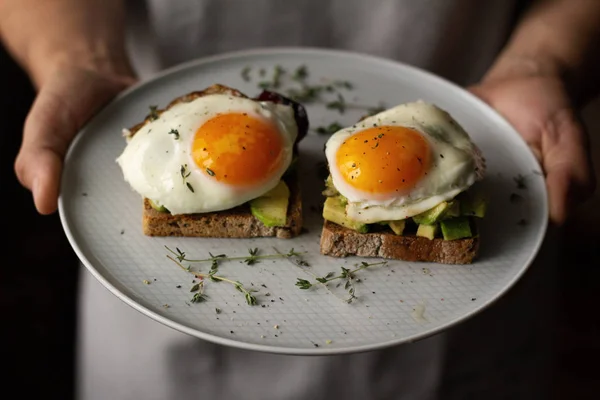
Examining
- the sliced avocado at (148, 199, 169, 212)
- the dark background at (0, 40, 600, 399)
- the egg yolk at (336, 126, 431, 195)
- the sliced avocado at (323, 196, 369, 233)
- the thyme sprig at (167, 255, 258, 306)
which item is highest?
the egg yolk at (336, 126, 431, 195)

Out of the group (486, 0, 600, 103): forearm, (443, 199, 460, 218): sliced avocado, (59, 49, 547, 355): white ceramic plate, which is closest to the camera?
(59, 49, 547, 355): white ceramic plate

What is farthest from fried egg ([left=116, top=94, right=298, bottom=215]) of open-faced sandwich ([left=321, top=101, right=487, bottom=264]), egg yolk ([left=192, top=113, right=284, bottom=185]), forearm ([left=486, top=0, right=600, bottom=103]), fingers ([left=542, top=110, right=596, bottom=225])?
forearm ([left=486, top=0, right=600, bottom=103])

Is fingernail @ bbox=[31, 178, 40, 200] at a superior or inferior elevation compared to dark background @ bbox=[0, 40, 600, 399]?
superior

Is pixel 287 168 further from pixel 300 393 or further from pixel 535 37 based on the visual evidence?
pixel 535 37

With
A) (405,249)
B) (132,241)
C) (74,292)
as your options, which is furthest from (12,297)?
(405,249)

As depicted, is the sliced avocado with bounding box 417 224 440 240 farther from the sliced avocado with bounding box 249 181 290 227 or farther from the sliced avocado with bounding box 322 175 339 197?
the sliced avocado with bounding box 249 181 290 227

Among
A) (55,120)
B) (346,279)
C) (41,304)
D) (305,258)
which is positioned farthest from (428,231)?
(41,304)
